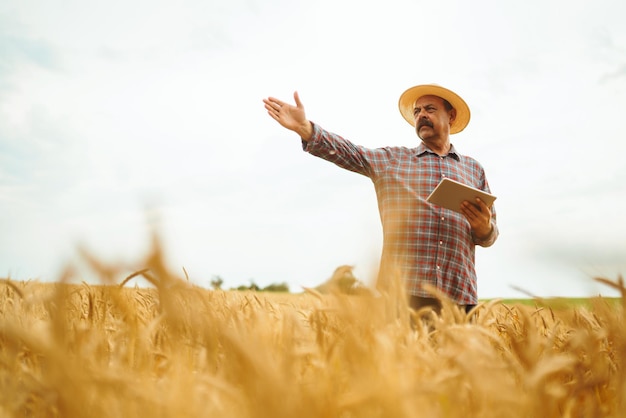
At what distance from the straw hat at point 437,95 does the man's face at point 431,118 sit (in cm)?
7

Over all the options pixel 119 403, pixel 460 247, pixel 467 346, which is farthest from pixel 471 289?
pixel 119 403

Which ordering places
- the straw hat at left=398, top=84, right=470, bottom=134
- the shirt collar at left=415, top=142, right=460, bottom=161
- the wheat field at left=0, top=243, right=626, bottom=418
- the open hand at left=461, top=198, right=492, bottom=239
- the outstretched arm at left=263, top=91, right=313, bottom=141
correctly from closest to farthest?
the wheat field at left=0, top=243, right=626, bottom=418 < the open hand at left=461, top=198, right=492, bottom=239 < the outstretched arm at left=263, top=91, right=313, bottom=141 < the shirt collar at left=415, top=142, right=460, bottom=161 < the straw hat at left=398, top=84, right=470, bottom=134

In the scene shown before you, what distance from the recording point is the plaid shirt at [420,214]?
4.21m

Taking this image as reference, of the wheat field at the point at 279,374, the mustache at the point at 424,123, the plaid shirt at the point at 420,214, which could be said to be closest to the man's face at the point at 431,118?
the mustache at the point at 424,123

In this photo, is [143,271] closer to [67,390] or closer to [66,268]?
[66,268]

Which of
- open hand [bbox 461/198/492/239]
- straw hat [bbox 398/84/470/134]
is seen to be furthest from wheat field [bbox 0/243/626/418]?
straw hat [bbox 398/84/470/134]

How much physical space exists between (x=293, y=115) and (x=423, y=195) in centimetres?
135

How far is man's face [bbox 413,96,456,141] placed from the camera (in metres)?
4.66

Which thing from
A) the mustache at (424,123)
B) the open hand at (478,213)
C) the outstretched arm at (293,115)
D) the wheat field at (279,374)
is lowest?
the wheat field at (279,374)

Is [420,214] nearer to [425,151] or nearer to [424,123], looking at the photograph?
[425,151]

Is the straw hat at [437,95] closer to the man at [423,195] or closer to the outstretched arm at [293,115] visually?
the man at [423,195]

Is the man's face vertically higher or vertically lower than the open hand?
higher

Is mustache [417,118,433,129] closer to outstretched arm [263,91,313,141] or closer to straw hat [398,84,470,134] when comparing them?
straw hat [398,84,470,134]

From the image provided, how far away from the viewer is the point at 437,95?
16.3ft
